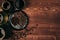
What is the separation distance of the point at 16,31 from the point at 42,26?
0.35 m

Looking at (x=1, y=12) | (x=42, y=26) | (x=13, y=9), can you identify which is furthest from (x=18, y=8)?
(x=42, y=26)

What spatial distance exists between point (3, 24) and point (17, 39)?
0.88 ft

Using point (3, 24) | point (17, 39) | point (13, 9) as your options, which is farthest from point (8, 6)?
point (17, 39)

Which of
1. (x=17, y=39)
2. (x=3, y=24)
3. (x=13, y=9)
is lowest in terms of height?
(x=17, y=39)

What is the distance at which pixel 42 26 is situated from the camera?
97.2 inches

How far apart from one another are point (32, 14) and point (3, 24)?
41 centimetres

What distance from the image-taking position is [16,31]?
95.7 inches

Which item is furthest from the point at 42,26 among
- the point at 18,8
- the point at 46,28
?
the point at 18,8

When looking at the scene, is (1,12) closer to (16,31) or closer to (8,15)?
(8,15)

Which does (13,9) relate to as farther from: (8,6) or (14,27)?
(14,27)

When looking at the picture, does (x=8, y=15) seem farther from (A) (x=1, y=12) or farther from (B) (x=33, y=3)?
(B) (x=33, y=3)

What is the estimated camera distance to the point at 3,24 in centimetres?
243

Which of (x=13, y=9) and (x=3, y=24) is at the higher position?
(x=13, y=9)

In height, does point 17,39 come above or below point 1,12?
below
